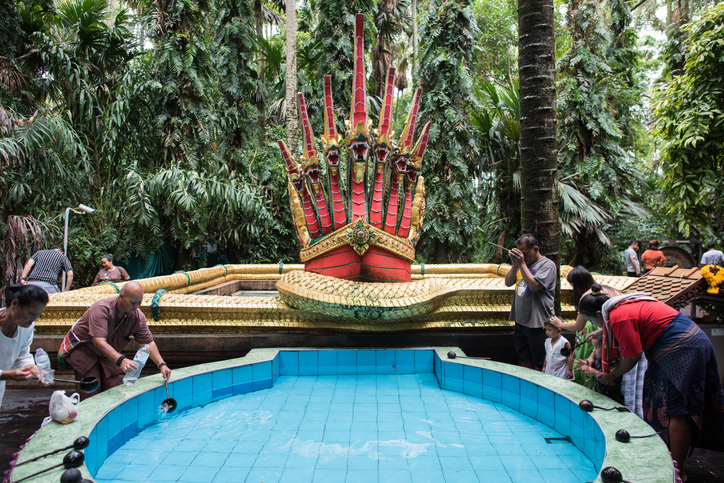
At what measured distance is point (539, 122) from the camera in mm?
3477

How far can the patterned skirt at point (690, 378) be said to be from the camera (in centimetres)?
210

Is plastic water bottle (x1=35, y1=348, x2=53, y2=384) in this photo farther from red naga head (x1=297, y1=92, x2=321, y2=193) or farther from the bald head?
red naga head (x1=297, y1=92, x2=321, y2=193)

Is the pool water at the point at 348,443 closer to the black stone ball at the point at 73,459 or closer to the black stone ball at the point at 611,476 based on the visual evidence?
the black stone ball at the point at 73,459

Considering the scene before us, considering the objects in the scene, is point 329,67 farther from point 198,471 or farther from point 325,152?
point 198,471

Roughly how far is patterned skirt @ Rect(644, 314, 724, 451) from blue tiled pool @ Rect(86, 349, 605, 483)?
1.41 ft

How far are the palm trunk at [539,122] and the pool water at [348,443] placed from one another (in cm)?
126

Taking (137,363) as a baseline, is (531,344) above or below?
below

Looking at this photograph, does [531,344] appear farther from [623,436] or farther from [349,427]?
[349,427]

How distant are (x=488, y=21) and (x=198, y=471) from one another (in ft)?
56.6

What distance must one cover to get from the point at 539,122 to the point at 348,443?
2804 mm

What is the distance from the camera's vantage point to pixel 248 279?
7391 mm

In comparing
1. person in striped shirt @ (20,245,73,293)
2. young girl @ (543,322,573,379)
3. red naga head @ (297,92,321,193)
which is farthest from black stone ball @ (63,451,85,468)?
person in striped shirt @ (20,245,73,293)

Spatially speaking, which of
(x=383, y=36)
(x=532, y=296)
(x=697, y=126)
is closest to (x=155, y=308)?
(x=532, y=296)

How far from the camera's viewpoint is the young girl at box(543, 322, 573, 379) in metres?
3.15
